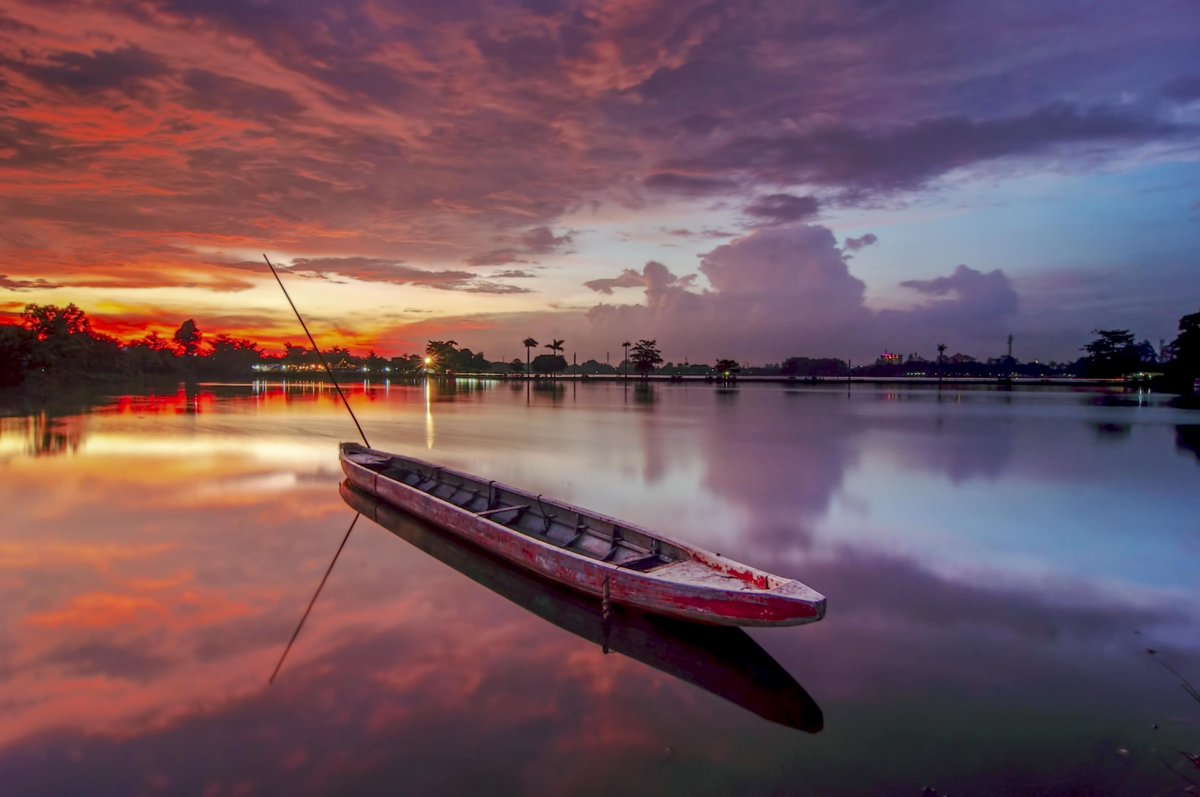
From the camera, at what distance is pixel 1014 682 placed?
6.43 m

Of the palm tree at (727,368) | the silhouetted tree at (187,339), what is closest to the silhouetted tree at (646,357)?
the palm tree at (727,368)

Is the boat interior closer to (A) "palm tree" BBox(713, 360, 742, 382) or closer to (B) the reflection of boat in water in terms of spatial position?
(B) the reflection of boat in water

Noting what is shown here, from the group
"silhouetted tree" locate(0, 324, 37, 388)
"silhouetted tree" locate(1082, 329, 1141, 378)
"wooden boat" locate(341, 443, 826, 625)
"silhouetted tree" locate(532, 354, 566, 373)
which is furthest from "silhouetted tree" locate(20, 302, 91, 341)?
"silhouetted tree" locate(1082, 329, 1141, 378)

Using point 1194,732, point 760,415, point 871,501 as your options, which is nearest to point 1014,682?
point 1194,732

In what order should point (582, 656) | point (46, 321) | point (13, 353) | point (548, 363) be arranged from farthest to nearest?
point (548, 363), point (46, 321), point (13, 353), point (582, 656)

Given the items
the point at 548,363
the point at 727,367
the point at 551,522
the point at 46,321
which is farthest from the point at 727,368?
the point at 551,522

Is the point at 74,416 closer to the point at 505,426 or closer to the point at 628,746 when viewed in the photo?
the point at 505,426

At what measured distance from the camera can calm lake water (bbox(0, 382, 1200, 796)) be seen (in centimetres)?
512

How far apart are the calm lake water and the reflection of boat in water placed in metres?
0.04

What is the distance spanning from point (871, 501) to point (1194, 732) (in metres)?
10.5

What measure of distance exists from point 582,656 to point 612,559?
1.70m

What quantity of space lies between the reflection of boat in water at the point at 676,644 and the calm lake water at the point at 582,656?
4 centimetres

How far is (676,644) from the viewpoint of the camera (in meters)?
7.08

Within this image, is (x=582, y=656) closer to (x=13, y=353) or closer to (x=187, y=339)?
(x=13, y=353)
